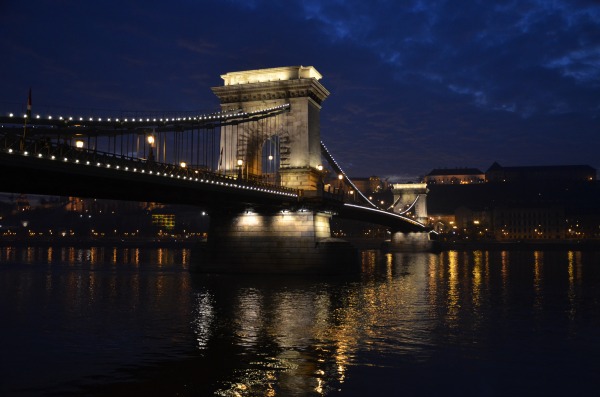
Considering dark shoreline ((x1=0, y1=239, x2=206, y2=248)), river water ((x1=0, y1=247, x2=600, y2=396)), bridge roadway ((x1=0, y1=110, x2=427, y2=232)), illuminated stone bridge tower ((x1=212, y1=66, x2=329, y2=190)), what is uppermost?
illuminated stone bridge tower ((x1=212, y1=66, x2=329, y2=190))

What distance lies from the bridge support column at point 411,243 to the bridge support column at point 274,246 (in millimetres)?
66383

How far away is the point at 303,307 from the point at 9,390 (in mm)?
16767

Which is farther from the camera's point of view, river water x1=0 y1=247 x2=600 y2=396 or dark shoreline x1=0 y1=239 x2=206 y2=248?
dark shoreline x1=0 y1=239 x2=206 y2=248

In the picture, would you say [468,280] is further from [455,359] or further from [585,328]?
[455,359]

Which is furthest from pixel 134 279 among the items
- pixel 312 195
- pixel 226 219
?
pixel 312 195

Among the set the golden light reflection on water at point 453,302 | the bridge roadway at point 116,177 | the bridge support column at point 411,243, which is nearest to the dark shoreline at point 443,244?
the bridge support column at point 411,243

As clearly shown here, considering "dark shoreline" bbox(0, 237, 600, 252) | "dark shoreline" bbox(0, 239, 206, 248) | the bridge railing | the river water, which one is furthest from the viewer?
"dark shoreline" bbox(0, 239, 206, 248)

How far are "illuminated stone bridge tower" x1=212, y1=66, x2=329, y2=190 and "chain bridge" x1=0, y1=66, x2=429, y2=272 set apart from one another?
0.09 meters

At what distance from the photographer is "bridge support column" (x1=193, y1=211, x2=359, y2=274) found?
46.2 m

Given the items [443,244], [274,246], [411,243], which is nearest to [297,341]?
[274,246]

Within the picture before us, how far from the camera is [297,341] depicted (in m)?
20.1

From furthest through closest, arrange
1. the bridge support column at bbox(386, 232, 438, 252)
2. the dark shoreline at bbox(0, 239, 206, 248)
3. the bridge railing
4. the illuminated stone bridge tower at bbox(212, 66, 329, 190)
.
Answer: the dark shoreline at bbox(0, 239, 206, 248) < the bridge support column at bbox(386, 232, 438, 252) < the illuminated stone bridge tower at bbox(212, 66, 329, 190) < the bridge railing

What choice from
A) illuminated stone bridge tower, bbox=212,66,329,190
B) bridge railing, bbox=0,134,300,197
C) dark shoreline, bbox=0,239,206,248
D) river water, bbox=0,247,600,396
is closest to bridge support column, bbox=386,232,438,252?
dark shoreline, bbox=0,239,206,248

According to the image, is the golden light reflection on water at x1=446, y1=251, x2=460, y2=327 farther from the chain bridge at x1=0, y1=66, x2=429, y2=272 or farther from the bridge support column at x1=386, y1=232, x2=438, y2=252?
the bridge support column at x1=386, y1=232, x2=438, y2=252
